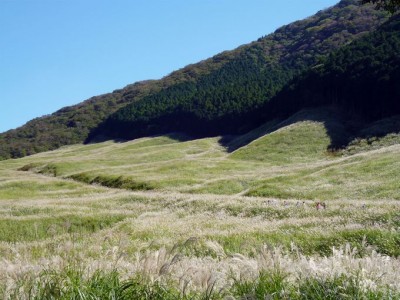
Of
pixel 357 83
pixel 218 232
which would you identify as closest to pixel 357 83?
pixel 357 83

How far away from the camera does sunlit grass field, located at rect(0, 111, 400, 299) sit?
491cm

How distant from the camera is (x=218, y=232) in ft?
48.3

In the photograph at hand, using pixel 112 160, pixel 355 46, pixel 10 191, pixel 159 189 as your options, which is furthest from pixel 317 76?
pixel 10 191

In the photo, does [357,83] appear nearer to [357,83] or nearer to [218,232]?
[357,83]

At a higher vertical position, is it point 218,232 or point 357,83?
point 357,83

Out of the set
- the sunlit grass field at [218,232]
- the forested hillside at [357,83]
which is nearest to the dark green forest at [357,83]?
the forested hillside at [357,83]

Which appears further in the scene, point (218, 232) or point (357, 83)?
point (357, 83)

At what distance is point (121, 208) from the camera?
108 ft

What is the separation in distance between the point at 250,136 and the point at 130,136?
68096mm

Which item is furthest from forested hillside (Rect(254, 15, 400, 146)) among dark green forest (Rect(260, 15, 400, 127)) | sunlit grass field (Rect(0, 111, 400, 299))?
sunlit grass field (Rect(0, 111, 400, 299))

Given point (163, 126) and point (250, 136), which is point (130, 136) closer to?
point (163, 126)

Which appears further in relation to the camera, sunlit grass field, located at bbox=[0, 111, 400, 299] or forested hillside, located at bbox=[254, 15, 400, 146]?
forested hillside, located at bbox=[254, 15, 400, 146]

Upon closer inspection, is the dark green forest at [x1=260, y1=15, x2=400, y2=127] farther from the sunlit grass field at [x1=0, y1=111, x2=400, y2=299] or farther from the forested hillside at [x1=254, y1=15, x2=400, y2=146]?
the sunlit grass field at [x1=0, y1=111, x2=400, y2=299]

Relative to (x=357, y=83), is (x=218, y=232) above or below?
below
